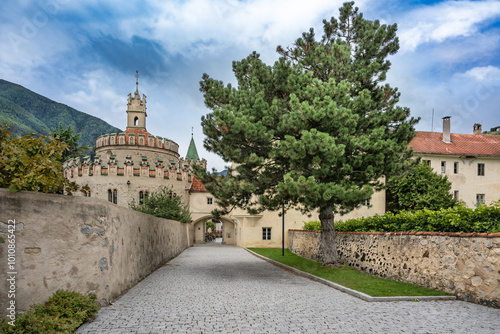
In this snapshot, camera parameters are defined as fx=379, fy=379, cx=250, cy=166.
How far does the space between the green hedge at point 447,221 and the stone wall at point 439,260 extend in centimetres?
35

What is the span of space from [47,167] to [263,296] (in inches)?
235

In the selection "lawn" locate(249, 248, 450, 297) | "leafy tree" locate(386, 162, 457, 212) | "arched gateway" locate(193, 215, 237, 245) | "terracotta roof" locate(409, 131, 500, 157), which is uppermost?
"terracotta roof" locate(409, 131, 500, 157)

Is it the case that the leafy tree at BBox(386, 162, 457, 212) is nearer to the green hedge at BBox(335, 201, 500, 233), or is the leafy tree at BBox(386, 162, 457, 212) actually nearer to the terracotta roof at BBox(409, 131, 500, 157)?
the terracotta roof at BBox(409, 131, 500, 157)

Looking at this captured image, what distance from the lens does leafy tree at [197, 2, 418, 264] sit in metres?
12.1

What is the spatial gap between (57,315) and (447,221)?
924cm

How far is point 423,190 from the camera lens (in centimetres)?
3056

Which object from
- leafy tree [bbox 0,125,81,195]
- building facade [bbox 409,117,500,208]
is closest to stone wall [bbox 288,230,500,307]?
leafy tree [bbox 0,125,81,195]

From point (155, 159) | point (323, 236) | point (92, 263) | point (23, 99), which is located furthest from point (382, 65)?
point (23, 99)

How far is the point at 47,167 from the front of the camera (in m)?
6.14

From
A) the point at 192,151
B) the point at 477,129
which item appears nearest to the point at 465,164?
the point at 477,129

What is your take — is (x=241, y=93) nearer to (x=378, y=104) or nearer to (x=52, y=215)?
(x=378, y=104)

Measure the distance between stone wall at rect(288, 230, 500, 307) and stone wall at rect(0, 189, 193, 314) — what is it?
26.3 feet

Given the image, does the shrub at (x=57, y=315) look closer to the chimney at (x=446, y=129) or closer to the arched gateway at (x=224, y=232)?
the arched gateway at (x=224, y=232)

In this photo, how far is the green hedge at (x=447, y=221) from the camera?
29.0 feet
